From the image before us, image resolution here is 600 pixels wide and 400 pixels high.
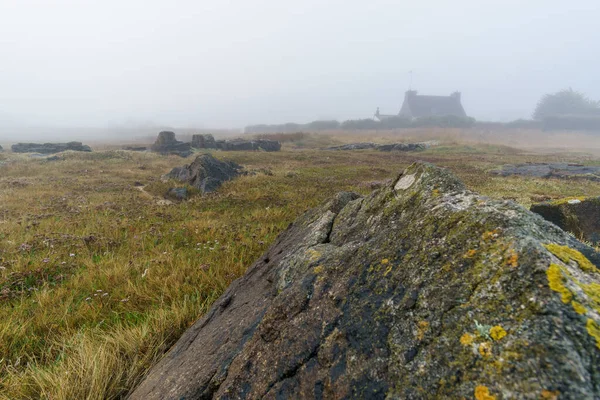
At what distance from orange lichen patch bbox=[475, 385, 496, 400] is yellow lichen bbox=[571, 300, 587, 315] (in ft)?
1.72

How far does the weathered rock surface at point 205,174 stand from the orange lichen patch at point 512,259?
1566 centimetres

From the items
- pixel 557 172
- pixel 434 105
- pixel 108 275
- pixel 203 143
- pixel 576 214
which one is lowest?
pixel 557 172

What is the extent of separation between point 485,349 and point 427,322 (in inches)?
13.6

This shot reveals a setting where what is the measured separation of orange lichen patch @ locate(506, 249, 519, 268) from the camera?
157cm

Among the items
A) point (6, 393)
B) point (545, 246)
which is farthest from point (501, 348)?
point (6, 393)

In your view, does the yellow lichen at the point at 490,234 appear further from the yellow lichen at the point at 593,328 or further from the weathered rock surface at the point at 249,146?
the weathered rock surface at the point at 249,146

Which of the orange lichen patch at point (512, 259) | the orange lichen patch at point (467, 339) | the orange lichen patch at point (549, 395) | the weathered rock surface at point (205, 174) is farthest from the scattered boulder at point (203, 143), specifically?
the orange lichen patch at point (549, 395)

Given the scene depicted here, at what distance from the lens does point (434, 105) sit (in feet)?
439

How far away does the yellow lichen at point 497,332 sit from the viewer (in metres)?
1.34

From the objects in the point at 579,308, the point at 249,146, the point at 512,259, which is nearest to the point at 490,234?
the point at 512,259

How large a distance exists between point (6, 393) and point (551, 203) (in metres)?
11.5

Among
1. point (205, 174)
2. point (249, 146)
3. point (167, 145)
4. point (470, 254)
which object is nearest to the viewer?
point (470, 254)

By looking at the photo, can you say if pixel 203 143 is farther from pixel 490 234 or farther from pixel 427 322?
pixel 427 322

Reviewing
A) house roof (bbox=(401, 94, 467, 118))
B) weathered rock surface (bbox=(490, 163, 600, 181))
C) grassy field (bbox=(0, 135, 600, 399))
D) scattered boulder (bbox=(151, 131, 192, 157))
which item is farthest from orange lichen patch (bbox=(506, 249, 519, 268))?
house roof (bbox=(401, 94, 467, 118))
